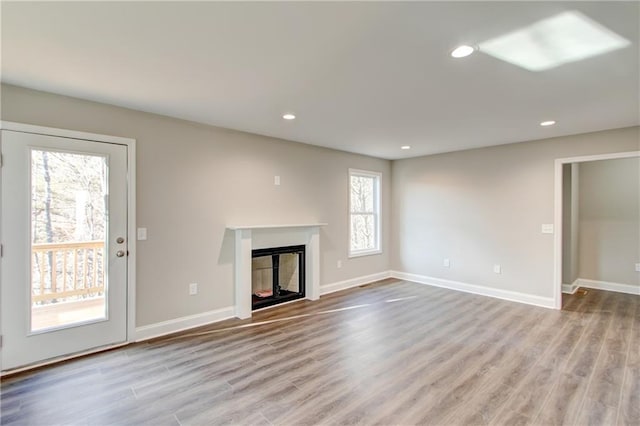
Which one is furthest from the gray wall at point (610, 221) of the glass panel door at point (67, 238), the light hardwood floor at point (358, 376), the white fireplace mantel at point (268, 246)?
the glass panel door at point (67, 238)

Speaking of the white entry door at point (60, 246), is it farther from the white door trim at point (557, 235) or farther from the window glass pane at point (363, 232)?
the white door trim at point (557, 235)

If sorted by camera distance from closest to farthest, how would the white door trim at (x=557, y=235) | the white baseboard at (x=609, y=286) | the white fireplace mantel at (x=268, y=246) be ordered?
the white fireplace mantel at (x=268, y=246) → the white door trim at (x=557, y=235) → the white baseboard at (x=609, y=286)

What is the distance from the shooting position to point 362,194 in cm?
611

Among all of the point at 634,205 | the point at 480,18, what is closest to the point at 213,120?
the point at 480,18

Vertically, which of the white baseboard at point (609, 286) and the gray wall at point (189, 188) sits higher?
the gray wall at point (189, 188)

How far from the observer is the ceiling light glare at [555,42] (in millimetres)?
1801

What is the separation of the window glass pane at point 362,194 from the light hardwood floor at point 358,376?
2.42 metres

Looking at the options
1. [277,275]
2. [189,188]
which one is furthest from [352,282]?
[189,188]

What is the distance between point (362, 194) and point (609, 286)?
14.9ft

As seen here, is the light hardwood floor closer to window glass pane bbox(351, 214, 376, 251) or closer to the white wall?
the white wall

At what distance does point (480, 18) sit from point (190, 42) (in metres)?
1.72

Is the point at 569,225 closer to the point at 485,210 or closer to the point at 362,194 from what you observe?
the point at 485,210

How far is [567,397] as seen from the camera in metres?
2.33

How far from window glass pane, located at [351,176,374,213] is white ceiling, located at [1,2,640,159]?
2132mm
